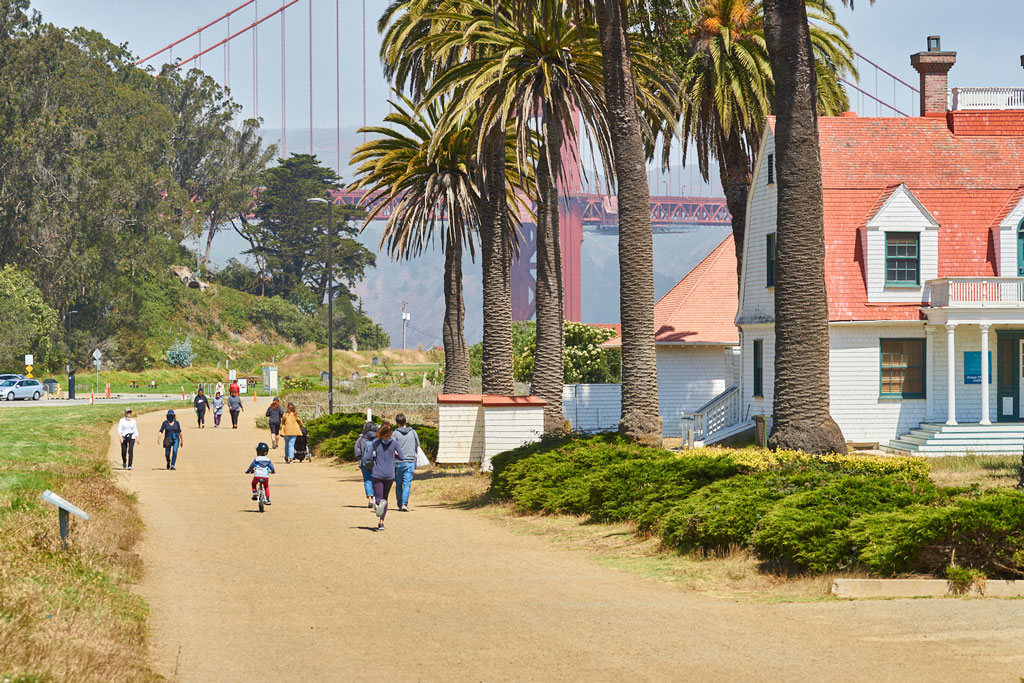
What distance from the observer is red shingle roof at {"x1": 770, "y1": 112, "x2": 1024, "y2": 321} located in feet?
112

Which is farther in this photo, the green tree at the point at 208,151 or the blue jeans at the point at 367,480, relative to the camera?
the green tree at the point at 208,151

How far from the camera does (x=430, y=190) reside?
120 ft

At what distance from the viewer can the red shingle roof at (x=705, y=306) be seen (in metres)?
43.2

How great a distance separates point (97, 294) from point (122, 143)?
48.1 feet

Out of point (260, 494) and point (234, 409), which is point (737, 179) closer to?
point (234, 409)

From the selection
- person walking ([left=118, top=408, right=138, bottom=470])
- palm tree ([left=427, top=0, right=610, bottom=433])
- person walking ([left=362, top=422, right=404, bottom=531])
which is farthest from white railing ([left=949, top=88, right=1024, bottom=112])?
person walking ([left=118, top=408, right=138, bottom=470])

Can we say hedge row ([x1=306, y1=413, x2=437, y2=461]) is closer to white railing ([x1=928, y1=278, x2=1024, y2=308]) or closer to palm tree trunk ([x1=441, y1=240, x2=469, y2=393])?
palm tree trunk ([x1=441, y1=240, x2=469, y2=393])

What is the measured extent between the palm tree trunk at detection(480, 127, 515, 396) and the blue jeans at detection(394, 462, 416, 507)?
919cm

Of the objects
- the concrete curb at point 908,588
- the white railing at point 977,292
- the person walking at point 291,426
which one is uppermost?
the white railing at point 977,292

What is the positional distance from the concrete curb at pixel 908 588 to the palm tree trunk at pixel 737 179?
27.9 meters

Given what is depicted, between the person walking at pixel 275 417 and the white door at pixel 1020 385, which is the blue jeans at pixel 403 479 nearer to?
the person walking at pixel 275 417

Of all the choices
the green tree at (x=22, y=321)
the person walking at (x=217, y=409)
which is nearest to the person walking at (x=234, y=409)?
the person walking at (x=217, y=409)

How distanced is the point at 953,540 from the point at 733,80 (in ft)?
87.0

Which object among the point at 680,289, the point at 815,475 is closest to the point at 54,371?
the point at 680,289
